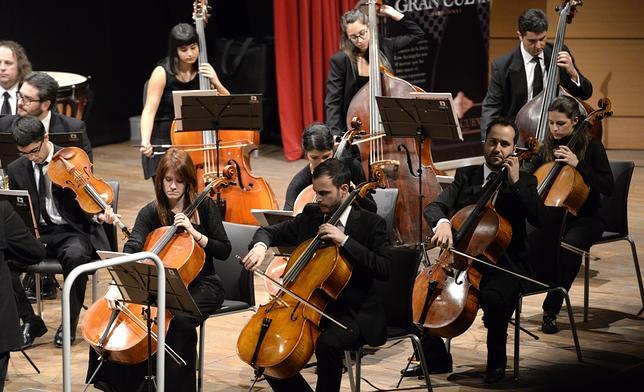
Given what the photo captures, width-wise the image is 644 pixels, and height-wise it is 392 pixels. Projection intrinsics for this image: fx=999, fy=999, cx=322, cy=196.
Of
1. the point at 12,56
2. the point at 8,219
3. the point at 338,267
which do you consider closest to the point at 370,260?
the point at 338,267

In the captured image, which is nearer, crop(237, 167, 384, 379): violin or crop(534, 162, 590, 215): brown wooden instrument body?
crop(237, 167, 384, 379): violin

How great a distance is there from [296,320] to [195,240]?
598 mm

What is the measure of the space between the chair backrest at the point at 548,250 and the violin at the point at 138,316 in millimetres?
1371

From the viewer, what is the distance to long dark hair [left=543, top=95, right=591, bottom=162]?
14.8 feet

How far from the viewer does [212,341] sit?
15.4 ft

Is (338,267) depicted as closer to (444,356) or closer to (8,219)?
(444,356)

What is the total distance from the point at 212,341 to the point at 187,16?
5948 millimetres

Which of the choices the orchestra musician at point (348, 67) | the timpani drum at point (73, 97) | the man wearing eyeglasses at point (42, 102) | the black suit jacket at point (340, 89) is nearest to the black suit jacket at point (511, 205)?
the orchestra musician at point (348, 67)

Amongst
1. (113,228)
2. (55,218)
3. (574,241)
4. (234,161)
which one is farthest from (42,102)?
(574,241)

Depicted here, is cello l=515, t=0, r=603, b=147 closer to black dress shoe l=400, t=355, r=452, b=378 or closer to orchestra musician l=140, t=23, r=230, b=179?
black dress shoe l=400, t=355, r=452, b=378

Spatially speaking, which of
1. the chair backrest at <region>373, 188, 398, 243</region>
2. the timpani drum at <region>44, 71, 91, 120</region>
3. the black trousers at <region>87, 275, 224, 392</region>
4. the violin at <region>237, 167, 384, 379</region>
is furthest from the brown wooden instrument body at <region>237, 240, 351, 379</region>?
the timpani drum at <region>44, 71, 91, 120</region>

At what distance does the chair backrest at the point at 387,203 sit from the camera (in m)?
4.38

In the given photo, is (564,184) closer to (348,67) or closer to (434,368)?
(434,368)

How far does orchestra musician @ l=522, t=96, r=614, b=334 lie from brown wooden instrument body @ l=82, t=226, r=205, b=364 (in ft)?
5.56
